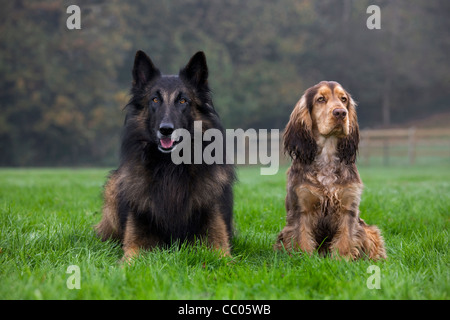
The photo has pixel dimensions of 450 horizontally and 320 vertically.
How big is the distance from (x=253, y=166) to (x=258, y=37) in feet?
51.5

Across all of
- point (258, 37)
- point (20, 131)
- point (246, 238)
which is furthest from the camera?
point (258, 37)

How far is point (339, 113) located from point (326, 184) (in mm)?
684

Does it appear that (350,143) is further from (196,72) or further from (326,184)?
(196,72)

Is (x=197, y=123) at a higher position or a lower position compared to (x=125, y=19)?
lower

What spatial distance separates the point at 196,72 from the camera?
4316 millimetres

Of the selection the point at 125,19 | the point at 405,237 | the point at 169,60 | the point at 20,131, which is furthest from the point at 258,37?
the point at 405,237

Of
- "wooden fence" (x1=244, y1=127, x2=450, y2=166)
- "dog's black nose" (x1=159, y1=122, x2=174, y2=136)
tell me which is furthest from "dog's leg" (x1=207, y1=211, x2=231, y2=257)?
"wooden fence" (x1=244, y1=127, x2=450, y2=166)

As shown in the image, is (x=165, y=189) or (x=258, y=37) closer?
(x=165, y=189)

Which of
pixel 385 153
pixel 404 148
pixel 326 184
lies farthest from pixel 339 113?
pixel 404 148

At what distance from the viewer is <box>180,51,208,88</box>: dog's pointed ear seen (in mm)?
4266

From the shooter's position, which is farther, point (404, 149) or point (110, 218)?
point (404, 149)

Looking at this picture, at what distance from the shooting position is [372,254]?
418cm

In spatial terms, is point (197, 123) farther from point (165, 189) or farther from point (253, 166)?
point (253, 166)
